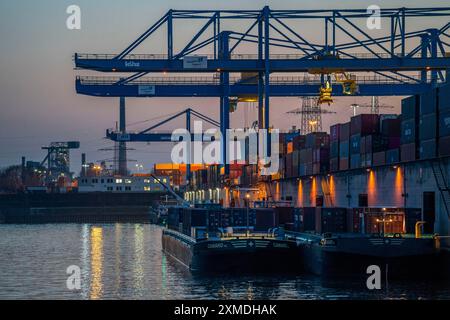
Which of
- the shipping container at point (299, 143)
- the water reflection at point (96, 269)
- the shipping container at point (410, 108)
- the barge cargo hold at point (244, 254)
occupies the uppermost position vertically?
the shipping container at point (410, 108)

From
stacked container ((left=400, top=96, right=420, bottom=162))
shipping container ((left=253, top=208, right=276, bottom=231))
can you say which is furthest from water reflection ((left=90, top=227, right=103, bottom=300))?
stacked container ((left=400, top=96, right=420, bottom=162))

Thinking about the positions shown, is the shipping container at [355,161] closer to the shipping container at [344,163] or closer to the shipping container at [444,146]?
the shipping container at [344,163]

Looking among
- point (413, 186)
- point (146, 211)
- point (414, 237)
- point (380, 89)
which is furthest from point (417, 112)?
point (146, 211)

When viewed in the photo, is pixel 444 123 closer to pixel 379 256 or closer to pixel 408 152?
pixel 408 152

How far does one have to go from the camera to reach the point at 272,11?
246 feet

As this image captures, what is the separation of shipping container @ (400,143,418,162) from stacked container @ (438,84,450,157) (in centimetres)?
301

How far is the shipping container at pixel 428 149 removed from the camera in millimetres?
47031

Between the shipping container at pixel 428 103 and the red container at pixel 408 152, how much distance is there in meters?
1.95

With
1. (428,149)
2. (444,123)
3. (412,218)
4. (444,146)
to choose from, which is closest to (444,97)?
(444,123)

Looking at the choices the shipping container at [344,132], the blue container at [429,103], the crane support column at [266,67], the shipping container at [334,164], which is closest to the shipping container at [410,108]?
the blue container at [429,103]

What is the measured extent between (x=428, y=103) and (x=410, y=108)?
2.54 m

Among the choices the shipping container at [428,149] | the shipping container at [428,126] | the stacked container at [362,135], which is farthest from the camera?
the stacked container at [362,135]

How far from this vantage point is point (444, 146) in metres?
46.0

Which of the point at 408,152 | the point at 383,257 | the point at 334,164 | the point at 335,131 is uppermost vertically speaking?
the point at 335,131
